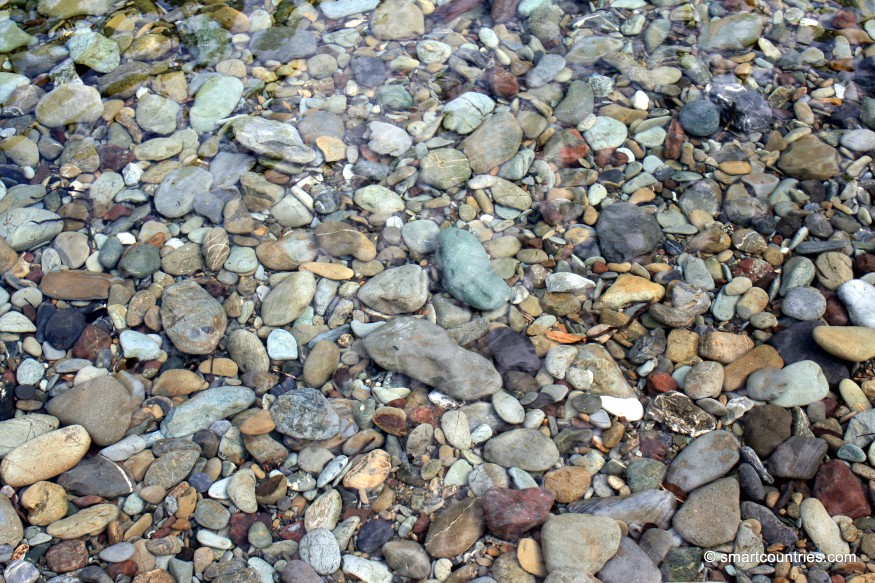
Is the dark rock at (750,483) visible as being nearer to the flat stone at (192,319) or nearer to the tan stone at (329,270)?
the tan stone at (329,270)

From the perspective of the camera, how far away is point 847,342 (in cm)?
313

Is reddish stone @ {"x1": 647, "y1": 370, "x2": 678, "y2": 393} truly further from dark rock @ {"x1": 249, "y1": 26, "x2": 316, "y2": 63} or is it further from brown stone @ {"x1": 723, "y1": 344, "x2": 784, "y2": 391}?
dark rock @ {"x1": 249, "y1": 26, "x2": 316, "y2": 63}

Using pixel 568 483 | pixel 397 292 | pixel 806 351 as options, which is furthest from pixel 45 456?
pixel 806 351

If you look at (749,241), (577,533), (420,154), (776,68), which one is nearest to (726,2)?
(776,68)

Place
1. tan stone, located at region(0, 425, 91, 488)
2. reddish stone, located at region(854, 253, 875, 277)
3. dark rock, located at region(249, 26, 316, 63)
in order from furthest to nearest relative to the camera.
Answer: dark rock, located at region(249, 26, 316, 63)
reddish stone, located at region(854, 253, 875, 277)
tan stone, located at region(0, 425, 91, 488)

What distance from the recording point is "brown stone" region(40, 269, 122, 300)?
341 centimetres

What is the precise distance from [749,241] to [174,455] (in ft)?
10.1

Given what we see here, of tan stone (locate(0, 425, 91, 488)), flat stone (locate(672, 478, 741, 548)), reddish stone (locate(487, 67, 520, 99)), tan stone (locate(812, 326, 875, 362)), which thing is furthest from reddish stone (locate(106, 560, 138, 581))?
reddish stone (locate(487, 67, 520, 99))

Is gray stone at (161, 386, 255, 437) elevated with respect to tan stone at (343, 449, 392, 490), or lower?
elevated

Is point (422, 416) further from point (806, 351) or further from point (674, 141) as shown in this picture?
point (674, 141)

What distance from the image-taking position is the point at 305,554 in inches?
106

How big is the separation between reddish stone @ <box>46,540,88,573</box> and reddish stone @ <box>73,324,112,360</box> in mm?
908

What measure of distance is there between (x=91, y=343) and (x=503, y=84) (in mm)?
2816

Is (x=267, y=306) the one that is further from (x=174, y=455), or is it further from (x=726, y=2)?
(x=726, y=2)
